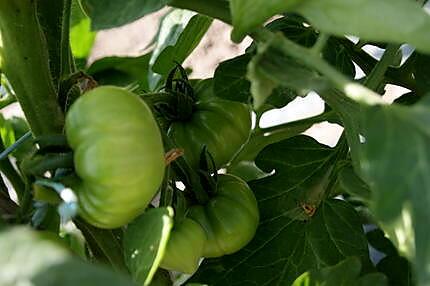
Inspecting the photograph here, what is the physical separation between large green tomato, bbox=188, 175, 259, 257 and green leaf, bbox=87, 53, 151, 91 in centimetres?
35

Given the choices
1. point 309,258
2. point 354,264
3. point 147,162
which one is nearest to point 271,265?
point 309,258

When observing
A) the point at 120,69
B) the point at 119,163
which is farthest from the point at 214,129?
the point at 120,69

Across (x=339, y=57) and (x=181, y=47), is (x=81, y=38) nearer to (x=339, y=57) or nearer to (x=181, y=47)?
(x=181, y=47)

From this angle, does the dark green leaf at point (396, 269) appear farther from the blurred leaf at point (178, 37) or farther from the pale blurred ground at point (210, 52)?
the pale blurred ground at point (210, 52)

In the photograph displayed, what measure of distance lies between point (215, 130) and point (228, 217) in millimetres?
79

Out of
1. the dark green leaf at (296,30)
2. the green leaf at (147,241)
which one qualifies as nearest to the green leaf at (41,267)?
the green leaf at (147,241)

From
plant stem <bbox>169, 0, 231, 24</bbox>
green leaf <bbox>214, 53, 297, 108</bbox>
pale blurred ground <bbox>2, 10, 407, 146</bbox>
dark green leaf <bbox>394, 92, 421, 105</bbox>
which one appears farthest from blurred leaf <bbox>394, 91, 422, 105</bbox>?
pale blurred ground <bbox>2, 10, 407, 146</bbox>

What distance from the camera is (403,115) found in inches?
13.9

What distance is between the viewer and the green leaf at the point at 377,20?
35 cm

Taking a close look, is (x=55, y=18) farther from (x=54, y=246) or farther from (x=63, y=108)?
(x=54, y=246)

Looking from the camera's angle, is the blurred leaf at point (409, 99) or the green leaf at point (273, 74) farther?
the blurred leaf at point (409, 99)

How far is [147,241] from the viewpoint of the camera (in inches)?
16.8

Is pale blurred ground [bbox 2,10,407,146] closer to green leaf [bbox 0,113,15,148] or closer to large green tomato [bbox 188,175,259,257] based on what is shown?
green leaf [bbox 0,113,15,148]

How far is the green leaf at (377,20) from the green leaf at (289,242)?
0.89 feet
